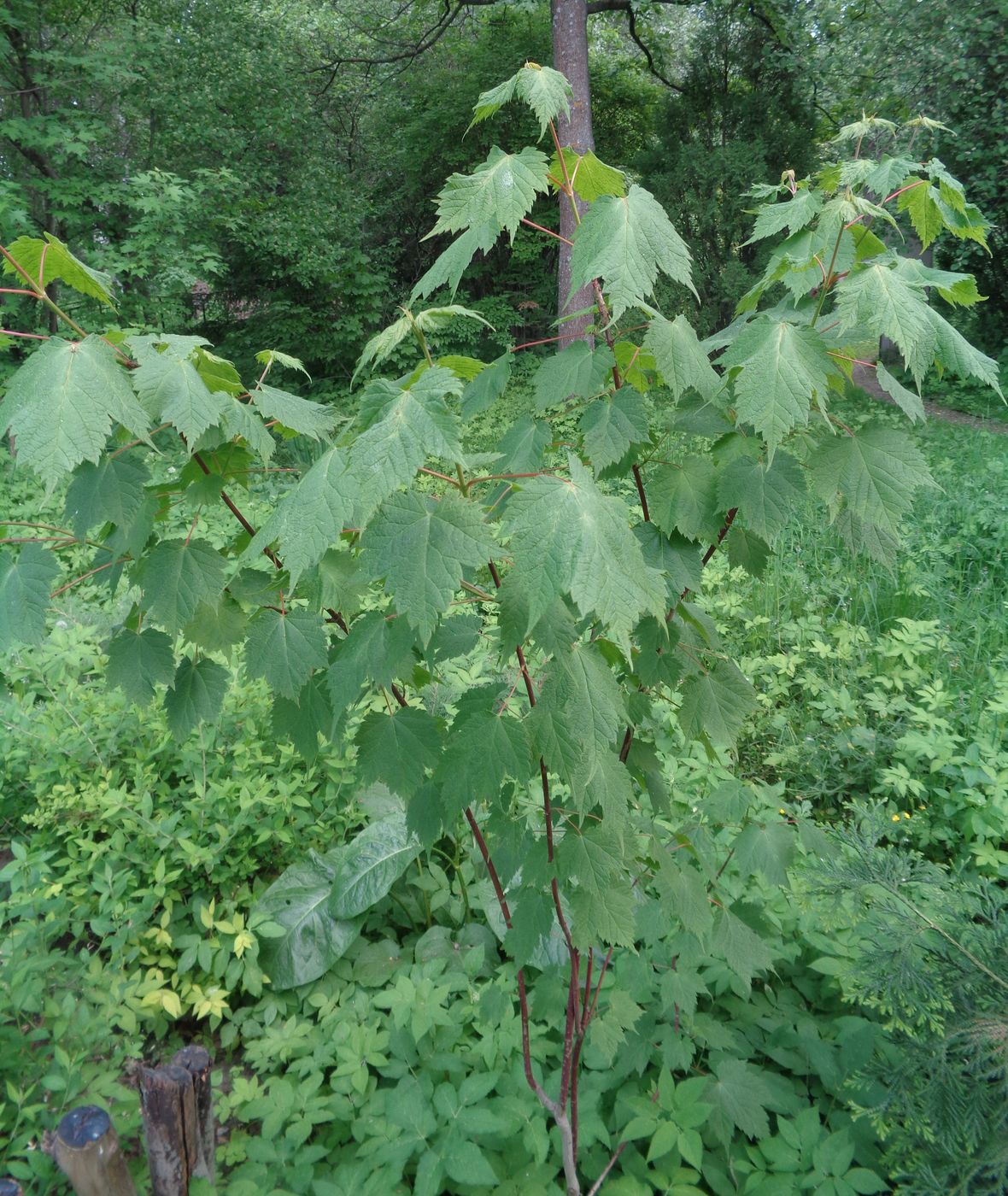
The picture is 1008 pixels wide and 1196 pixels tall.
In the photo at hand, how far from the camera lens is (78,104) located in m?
8.51

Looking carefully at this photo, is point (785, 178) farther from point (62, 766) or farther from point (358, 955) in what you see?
point (62, 766)

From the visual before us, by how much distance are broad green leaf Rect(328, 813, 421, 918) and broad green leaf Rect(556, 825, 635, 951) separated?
3.57 ft

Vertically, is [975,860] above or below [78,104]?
below

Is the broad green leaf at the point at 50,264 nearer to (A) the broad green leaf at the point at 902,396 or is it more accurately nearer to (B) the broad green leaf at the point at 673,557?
(B) the broad green leaf at the point at 673,557

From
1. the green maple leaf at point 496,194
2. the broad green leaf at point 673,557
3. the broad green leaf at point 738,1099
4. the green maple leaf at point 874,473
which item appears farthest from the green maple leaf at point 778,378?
the broad green leaf at point 738,1099

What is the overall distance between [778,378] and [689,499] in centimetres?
27

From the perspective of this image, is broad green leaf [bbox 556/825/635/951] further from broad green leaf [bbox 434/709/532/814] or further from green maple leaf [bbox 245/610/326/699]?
green maple leaf [bbox 245/610/326/699]

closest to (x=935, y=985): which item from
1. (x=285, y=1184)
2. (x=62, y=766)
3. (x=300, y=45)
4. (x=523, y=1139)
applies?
(x=523, y=1139)

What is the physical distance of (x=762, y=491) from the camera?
1229 mm

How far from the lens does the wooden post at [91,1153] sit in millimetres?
1391

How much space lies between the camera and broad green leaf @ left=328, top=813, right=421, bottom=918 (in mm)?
2318

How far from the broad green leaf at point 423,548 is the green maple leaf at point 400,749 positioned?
A: 353 mm

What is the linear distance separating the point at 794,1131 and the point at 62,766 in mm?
2434

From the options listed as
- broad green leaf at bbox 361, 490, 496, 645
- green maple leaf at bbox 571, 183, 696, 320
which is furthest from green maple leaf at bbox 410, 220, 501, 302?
broad green leaf at bbox 361, 490, 496, 645
